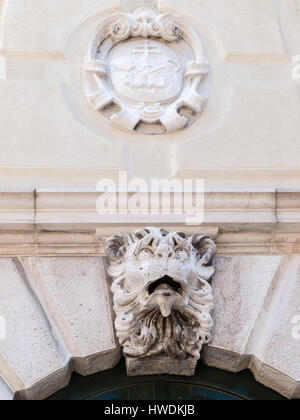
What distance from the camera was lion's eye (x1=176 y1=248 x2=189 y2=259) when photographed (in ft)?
15.7

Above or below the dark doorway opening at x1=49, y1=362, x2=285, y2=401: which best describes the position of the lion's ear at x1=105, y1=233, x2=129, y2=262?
above

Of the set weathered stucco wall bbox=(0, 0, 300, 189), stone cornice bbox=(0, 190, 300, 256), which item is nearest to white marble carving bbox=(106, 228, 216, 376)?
stone cornice bbox=(0, 190, 300, 256)

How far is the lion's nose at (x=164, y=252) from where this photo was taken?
4660 mm

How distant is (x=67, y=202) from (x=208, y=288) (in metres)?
0.91

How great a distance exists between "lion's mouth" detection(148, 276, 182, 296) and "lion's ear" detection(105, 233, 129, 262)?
1.04 ft

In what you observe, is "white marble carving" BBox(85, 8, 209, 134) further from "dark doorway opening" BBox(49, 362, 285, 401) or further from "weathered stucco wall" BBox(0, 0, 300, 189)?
"dark doorway opening" BBox(49, 362, 285, 401)

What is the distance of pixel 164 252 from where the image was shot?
15.3 ft

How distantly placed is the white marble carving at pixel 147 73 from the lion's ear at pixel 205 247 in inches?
30.3

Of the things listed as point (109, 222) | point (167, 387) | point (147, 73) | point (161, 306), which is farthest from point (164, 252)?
point (147, 73)

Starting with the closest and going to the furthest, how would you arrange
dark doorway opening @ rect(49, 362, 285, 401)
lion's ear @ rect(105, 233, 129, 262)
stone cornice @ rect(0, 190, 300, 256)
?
dark doorway opening @ rect(49, 362, 285, 401) < lion's ear @ rect(105, 233, 129, 262) < stone cornice @ rect(0, 190, 300, 256)

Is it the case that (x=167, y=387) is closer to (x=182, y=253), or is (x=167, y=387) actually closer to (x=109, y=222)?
(x=182, y=253)
